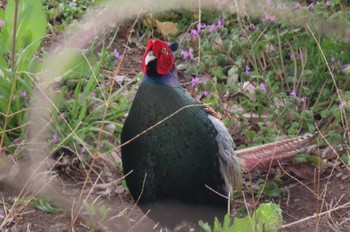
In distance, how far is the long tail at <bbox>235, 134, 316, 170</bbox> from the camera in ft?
11.0

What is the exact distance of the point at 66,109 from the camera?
12.4 ft

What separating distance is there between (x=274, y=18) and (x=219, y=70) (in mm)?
397

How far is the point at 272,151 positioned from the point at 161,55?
70cm

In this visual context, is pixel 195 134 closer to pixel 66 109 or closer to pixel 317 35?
pixel 66 109

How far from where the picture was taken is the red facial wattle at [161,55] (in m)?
2.97

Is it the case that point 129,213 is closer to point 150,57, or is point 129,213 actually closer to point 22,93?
point 150,57

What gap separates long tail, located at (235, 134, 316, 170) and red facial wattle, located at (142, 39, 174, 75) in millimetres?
523

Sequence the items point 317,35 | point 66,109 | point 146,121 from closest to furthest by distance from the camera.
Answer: point 146,121
point 66,109
point 317,35

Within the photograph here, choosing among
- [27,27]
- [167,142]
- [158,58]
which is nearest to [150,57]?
[158,58]

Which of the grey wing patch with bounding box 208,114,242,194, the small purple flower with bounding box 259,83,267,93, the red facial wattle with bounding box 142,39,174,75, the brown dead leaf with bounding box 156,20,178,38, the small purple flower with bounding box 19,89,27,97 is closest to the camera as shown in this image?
the red facial wattle with bounding box 142,39,174,75

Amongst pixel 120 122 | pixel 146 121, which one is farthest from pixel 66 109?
pixel 146 121

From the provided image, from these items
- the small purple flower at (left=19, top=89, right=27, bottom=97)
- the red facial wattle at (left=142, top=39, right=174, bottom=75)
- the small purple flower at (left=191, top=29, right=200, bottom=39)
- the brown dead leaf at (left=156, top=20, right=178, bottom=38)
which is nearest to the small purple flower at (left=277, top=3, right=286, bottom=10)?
the small purple flower at (left=191, top=29, right=200, bottom=39)

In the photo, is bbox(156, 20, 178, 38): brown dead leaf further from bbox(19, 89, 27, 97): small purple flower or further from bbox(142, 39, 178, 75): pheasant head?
bbox(142, 39, 178, 75): pheasant head

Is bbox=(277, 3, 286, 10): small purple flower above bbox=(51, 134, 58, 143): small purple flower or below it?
above
